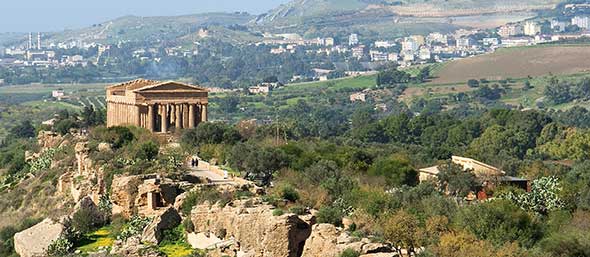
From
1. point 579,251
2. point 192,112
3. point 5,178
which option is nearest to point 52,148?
point 5,178

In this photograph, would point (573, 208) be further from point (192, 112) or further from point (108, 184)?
point (192, 112)

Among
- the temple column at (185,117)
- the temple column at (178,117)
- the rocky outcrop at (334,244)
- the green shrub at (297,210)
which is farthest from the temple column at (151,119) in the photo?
the rocky outcrop at (334,244)

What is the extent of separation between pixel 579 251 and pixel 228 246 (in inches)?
267

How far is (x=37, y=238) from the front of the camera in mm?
32094

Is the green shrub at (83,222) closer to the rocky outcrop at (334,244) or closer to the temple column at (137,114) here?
the rocky outcrop at (334,244)

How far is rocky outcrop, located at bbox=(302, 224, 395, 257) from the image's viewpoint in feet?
78.7

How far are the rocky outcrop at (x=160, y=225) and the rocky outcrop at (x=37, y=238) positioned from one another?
2.67m

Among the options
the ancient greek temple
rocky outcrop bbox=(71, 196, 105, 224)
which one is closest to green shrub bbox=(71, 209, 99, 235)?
rocky outcrop bbox=(71, 196, 105, 224)

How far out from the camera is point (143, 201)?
106 feet

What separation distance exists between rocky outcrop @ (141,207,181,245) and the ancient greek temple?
24.7 meters

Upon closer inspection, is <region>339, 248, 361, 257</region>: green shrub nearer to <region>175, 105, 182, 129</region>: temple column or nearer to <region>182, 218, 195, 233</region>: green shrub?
<region>182, 218, 195, 233</region>: green shrub

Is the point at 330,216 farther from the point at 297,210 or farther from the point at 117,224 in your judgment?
the point at 117,224

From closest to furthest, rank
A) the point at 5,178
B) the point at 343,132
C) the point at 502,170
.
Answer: the point at 502,170 → the point at 5,178 → the point at 343,132

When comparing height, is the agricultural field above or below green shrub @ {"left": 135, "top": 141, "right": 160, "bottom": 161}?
below
